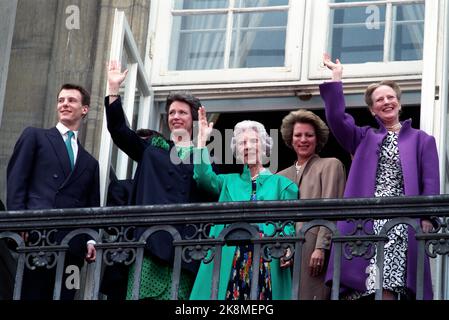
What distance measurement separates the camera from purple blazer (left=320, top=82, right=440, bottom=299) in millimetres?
9648

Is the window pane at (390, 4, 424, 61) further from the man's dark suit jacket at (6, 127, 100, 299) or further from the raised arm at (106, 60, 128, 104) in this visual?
the man's dark suit jacket at (6, 127, 100, 299)

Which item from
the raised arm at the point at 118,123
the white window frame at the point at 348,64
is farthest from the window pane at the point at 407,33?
the raised arm at the point at 118,123

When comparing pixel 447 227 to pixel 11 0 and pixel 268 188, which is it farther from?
pixel 11 0

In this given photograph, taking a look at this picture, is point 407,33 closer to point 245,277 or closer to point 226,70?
point 226,70

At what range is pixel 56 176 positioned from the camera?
1042 cm

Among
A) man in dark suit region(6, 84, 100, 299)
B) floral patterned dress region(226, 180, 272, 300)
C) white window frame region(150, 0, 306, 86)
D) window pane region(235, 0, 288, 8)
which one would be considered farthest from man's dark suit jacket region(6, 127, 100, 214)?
window pane region(235, 0, 288, 8)

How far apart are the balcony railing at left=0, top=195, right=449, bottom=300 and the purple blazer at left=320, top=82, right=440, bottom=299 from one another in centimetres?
20

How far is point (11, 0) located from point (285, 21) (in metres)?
2.02

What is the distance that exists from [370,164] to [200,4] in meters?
2.86

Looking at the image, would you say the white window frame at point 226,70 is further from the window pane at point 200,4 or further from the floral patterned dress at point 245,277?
the floral patterned dress at point 245,277

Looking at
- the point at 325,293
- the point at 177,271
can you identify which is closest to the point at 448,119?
the point at 325,293

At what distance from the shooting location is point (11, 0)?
1134 centimetres

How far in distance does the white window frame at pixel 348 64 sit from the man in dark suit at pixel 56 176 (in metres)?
1.92

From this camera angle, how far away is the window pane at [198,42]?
1227cm
